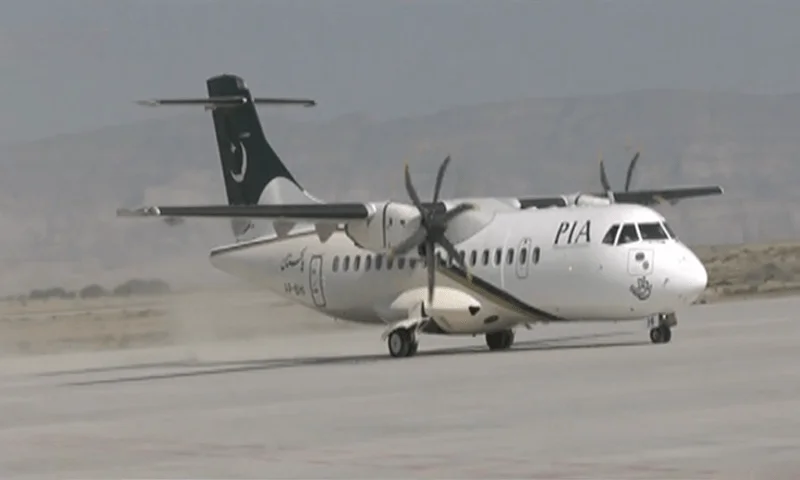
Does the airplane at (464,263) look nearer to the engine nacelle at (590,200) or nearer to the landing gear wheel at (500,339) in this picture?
the landing gear wheel at (500,339)

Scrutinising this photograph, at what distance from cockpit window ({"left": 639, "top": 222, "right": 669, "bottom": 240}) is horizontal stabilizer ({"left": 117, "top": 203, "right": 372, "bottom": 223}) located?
562cm

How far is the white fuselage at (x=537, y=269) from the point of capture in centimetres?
3191

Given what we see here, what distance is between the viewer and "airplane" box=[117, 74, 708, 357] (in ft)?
105

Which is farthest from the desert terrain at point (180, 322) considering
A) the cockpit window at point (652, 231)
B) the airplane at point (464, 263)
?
the cockpit window at point (652, 231)

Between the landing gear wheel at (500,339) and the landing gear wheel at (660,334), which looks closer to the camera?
the landing gear wheel at (660,334)

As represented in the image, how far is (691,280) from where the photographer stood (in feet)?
104

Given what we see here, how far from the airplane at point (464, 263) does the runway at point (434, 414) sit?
836mm

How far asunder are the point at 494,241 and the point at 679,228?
13108 centimetres

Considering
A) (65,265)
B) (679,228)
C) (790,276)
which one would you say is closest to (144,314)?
(790,276)

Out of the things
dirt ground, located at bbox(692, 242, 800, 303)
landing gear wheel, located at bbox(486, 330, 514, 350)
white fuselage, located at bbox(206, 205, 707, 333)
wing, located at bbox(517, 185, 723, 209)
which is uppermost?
dirt ground, located at bbox(692, 242, 800, 303)

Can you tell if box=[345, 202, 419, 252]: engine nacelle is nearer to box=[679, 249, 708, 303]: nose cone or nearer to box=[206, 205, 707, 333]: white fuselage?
box=[206, 205, 707, 333]: white fuselage

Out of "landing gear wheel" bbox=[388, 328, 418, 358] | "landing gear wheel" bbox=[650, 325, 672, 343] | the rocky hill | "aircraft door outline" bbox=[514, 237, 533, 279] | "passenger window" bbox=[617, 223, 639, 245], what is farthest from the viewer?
the rocky hill

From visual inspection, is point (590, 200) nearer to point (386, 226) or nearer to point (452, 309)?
point (452, 309)

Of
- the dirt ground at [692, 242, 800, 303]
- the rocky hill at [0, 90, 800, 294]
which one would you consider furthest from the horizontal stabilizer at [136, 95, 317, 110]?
the rocky hill at [0, 90, 800, 294]
